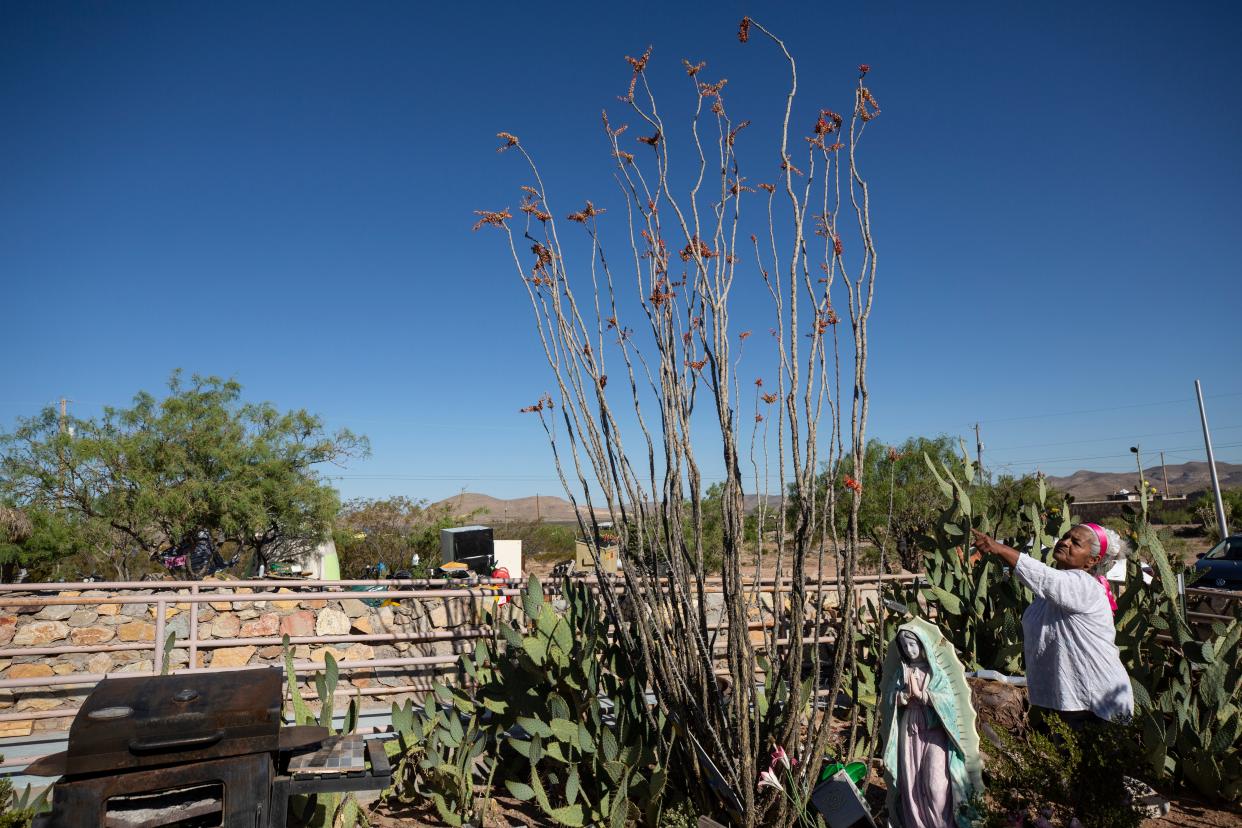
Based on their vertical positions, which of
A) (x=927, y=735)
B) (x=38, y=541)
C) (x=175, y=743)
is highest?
(x=38, y=541)

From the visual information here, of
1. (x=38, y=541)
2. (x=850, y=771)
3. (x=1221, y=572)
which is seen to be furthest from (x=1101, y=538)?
(x=38, y=541)

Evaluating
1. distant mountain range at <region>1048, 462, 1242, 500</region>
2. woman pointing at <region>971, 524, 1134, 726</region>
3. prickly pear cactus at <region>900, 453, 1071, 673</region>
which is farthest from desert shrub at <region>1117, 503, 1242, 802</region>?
distant mountain range at <region>1048, 462, 1242, 500</region>

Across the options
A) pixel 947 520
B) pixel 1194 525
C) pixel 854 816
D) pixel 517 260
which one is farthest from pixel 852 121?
pixel 1194 525

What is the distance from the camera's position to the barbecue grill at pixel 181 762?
7.47 ft

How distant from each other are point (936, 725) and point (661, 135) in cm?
251

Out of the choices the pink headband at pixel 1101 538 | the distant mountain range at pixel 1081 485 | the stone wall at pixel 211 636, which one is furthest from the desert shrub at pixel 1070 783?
the distant mountain range at pixel 1081 485

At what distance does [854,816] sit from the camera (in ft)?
9.09

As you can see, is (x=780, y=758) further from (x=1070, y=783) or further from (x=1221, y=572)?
(x=1221, y=572)

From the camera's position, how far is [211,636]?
6121mm

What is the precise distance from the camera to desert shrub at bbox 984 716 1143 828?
2.32m

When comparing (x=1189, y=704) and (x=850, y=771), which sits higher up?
(x=1189, y=704)

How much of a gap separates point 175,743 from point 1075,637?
3.42 meters

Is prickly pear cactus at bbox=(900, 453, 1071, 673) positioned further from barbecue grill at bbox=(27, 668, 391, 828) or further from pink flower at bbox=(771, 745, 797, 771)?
barbecue grill at bbox=(27, 668, 391, 828)

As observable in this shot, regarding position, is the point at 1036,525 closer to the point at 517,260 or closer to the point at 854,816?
the point at 854,816
